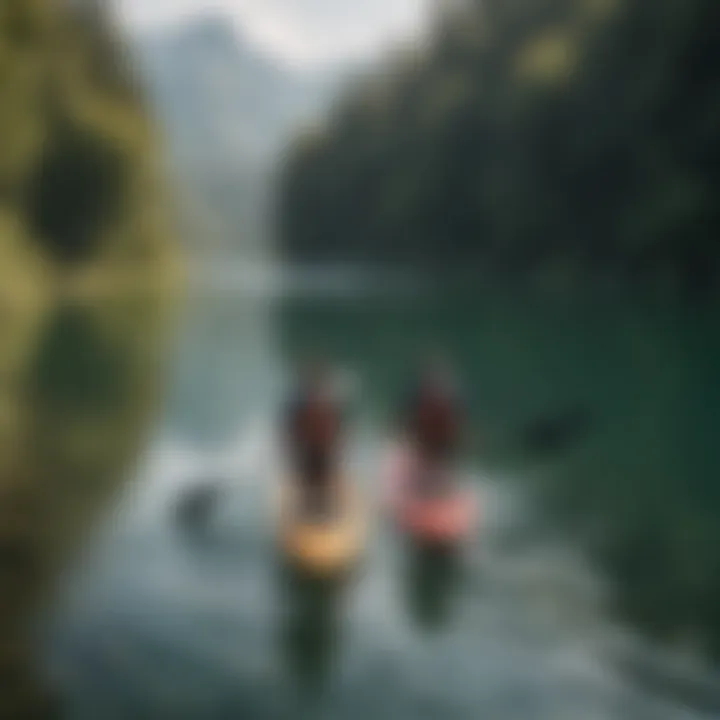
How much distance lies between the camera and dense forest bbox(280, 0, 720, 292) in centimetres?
183

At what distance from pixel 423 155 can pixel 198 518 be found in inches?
27.6

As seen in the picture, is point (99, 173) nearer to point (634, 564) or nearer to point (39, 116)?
point (39, 116)

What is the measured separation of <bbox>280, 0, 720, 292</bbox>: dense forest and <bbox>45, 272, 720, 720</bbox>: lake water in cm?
12

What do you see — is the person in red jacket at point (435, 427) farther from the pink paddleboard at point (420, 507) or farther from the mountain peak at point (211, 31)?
the mountain peak at point (211, 31)

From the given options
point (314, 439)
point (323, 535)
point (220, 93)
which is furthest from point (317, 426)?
point (220, 93)

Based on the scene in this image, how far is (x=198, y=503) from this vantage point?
1.63m

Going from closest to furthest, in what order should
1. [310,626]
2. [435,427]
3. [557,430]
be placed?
[310,626], [435,427], [557,430]

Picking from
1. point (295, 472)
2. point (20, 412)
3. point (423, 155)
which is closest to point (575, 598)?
point (295, 472)

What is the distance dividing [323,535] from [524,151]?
2.47ft

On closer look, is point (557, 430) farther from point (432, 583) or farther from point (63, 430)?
point (63, 430)

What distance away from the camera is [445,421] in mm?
1665

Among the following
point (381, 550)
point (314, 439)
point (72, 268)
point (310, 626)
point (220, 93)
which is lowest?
point (310, 626)

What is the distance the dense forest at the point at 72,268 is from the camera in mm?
1726

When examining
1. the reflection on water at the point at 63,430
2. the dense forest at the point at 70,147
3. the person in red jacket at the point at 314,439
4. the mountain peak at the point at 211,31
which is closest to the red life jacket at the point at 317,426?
the person in red jacket at the point at 314,439
